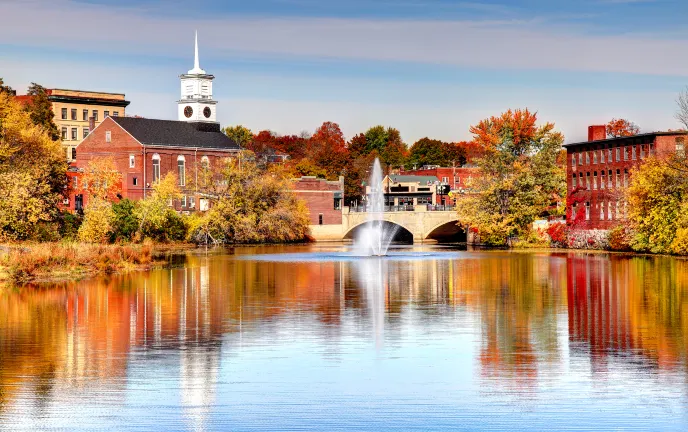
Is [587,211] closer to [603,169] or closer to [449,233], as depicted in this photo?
[603,169]

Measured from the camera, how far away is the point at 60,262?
2309 inches

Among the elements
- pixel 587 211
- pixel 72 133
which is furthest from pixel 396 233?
pixel 72 133

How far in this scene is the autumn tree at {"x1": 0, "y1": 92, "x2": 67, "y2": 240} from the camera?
240ft

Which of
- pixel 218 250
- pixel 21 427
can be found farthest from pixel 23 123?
pixel 21 427

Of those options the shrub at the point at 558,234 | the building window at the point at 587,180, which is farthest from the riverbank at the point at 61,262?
the building window at the point at 587,180

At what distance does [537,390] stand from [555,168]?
98558 mm

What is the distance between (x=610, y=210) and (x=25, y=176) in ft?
188

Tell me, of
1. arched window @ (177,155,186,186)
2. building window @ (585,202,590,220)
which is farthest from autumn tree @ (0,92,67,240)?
building window @ (585,202,590,220)

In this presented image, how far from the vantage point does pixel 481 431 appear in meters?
20.8

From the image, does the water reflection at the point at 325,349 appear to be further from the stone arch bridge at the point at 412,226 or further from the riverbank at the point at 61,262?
the stone arch bridge at the point at 412,226

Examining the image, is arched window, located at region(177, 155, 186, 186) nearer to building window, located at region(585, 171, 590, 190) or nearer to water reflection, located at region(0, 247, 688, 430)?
building window, located at region(585, 171, 590, 190)

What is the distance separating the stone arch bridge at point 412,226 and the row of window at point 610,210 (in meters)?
18.1

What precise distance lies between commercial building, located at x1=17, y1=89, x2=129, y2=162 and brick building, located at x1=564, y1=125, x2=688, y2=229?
282 feet

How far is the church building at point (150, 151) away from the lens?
131625 millimetres
